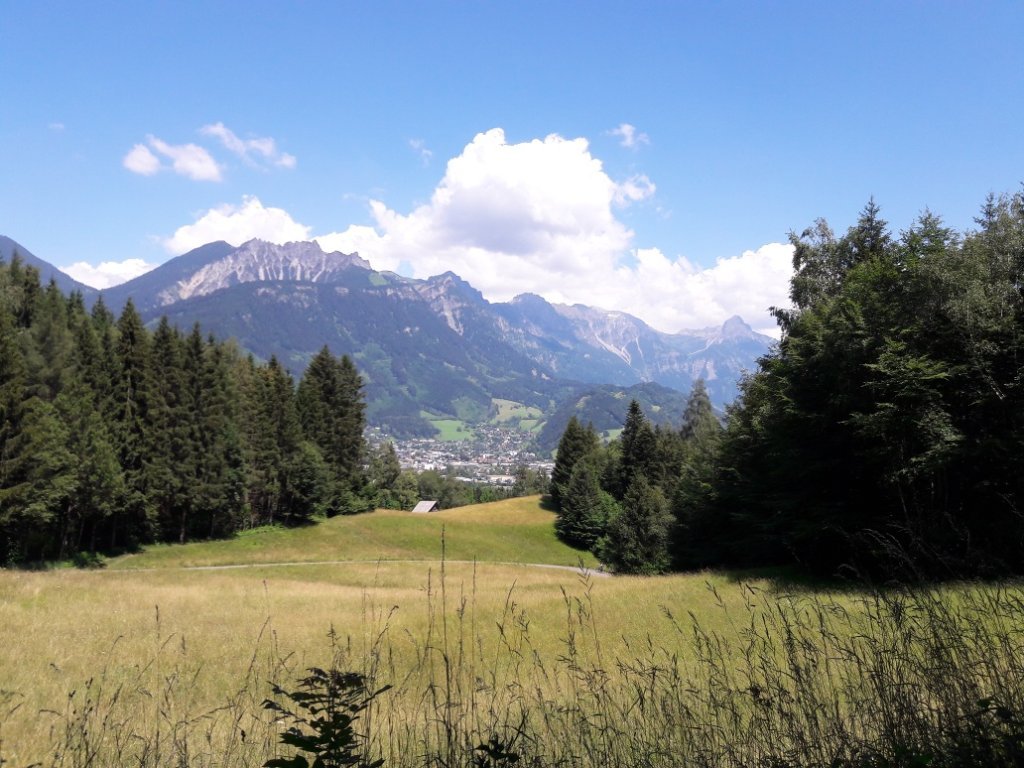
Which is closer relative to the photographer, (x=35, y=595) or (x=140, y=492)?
(x=35, y=595)

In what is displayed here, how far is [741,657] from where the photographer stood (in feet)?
32.2

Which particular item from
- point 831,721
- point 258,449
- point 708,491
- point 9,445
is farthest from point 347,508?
point 831,721

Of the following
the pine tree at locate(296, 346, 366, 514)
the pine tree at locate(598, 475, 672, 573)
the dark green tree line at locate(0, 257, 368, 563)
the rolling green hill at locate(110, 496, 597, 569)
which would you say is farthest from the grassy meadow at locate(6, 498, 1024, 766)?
the pine tree at locate(296, 346, 366, 514)

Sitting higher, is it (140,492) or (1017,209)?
(1017,209)

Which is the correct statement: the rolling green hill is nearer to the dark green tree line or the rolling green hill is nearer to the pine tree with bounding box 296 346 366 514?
the dark green tree line

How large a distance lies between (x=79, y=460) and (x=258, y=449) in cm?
2095

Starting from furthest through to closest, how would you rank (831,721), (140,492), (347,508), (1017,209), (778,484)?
(347,508) < (140,492) < (778,484) < (1017,209) < (831,721)

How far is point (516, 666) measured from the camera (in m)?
5.38

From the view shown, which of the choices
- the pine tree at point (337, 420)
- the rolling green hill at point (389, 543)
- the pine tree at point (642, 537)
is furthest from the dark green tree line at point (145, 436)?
the pine tree at point (642, 537)

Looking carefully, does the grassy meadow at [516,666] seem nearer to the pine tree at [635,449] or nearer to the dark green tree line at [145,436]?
the dark green tree line at [145,436]

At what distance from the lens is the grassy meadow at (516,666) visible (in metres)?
4.12

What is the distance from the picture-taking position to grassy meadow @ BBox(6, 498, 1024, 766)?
4117 millimetres

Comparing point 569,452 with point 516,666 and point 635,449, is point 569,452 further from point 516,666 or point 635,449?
point 516,666

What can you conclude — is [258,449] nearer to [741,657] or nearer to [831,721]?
[741,657]
